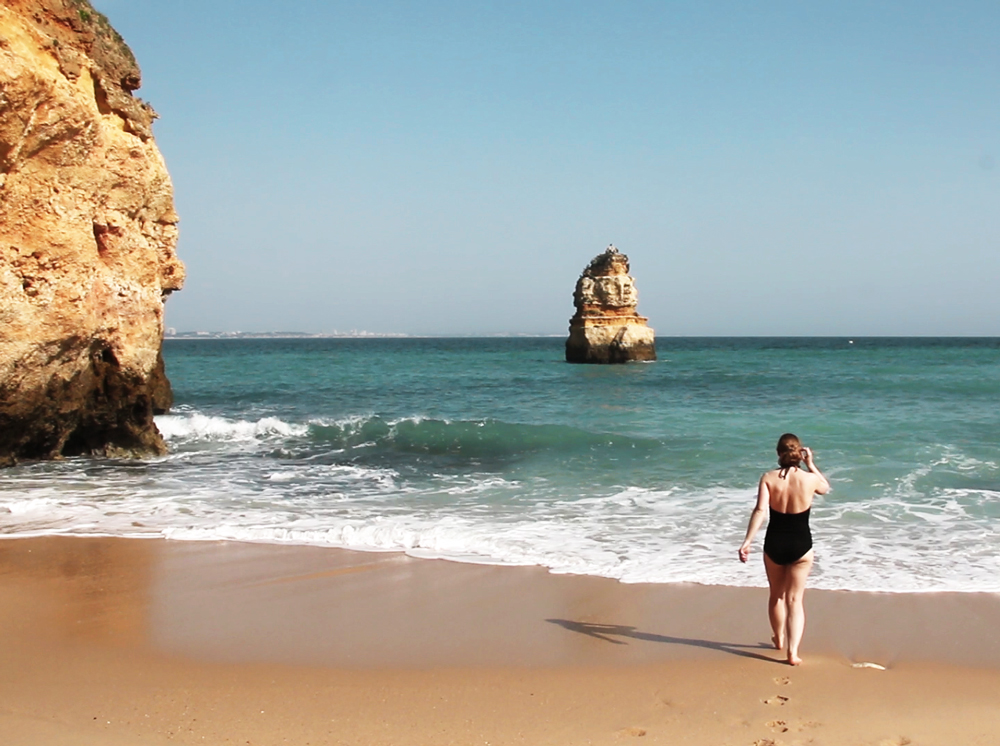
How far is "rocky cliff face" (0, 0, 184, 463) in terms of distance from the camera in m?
9.54

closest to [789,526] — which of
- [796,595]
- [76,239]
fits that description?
[796,595]

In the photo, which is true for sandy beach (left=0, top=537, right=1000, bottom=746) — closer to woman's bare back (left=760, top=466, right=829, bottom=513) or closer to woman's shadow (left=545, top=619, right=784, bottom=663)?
woman's shadow (left=545, top=619, right=784, bottom=663)

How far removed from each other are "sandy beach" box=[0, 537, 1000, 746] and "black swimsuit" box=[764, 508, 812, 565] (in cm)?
63

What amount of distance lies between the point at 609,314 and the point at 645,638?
1577 inches

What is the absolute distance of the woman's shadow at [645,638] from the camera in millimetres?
4938

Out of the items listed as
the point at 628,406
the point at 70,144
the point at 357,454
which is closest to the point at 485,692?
the point at 70,144

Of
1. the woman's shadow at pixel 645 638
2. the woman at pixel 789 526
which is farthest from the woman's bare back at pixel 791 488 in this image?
the woman's shadow at pixel 645 638

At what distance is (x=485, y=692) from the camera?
4.31 m

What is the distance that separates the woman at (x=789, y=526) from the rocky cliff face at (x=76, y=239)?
8893 millimetres

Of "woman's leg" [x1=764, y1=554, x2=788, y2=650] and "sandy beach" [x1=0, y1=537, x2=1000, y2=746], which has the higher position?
"woman's leg" [x1=764, y1=554, x2=788, y2=650]

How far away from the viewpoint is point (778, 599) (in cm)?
490

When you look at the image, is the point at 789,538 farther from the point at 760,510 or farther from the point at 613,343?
the point at 613,343

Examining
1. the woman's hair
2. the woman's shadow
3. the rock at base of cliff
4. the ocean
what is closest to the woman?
the woman's hair

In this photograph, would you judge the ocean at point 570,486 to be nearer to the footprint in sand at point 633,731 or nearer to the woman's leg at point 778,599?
the woman's leg at point 778,599
